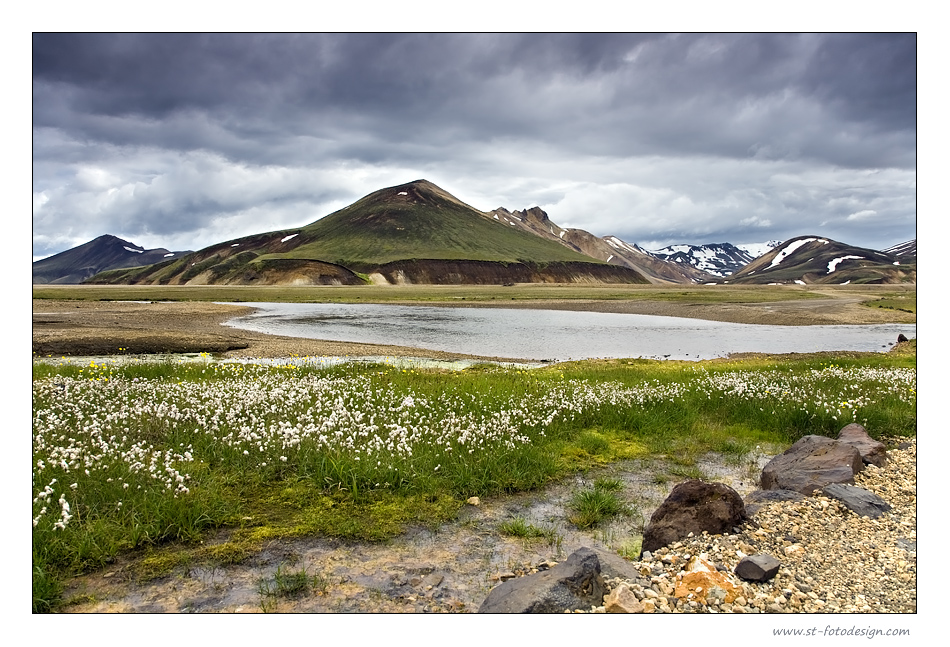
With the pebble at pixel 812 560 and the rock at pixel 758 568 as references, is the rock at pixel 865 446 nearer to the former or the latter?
the pebble at pixel 812 560

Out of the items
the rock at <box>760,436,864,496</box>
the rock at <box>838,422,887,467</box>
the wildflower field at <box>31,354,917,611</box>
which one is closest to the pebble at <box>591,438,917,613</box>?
the rock at <box>760,436,864,496</box>

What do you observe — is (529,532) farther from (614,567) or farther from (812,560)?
(812,560)

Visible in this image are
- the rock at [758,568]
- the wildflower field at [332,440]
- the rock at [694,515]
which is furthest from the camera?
the wildflower field at [332,440]

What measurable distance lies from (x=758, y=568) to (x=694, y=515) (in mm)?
1673

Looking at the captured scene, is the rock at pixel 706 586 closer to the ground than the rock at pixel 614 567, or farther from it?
farther from it

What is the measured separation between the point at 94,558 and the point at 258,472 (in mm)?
3021

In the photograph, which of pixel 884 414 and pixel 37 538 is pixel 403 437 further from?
pixel 884 414

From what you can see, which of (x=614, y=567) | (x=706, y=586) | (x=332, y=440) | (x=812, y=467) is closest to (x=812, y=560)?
(x=706, y=586)

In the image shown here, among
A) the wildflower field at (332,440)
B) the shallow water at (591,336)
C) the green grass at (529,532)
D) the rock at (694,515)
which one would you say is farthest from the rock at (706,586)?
the shallow water at (591,336)

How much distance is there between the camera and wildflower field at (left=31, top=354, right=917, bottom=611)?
23.5 feet

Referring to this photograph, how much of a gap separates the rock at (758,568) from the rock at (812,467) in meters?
3.60

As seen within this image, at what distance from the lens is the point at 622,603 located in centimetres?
502

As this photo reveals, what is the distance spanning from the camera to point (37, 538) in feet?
20.5

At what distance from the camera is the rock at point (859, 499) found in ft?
24.4
